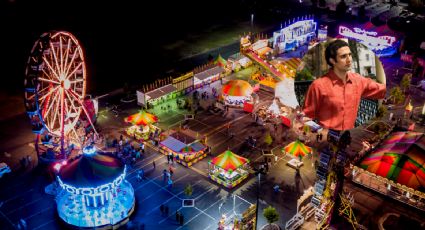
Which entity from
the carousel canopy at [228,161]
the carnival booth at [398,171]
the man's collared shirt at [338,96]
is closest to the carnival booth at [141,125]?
the carousel canopy at [228,161]

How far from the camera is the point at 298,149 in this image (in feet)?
165

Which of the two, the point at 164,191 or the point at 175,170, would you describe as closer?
the point at 164,191

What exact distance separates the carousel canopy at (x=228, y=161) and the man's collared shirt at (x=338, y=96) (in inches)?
924

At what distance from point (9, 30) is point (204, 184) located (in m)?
69.4

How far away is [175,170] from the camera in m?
50.3

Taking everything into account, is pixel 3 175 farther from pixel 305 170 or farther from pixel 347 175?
pixel 347 175

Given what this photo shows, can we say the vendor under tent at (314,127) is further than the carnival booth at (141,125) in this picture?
Yes

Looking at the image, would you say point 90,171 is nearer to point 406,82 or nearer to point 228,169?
point 228,169

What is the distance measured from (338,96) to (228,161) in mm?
24900

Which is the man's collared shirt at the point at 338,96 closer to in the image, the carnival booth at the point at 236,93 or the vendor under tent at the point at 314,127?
the vendor under tent at the point at 314,127

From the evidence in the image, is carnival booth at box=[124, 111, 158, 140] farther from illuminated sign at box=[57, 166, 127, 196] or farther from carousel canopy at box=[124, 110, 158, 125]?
illuminated sign at box=[57, 166, 127, 196]

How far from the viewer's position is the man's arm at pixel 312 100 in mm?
23703

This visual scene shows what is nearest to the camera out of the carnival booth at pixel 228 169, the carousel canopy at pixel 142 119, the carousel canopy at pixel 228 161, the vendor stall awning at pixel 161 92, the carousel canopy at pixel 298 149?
the carousel canopy at pixel 228 161

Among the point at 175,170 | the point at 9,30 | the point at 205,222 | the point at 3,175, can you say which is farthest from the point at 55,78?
the point at 9,30
